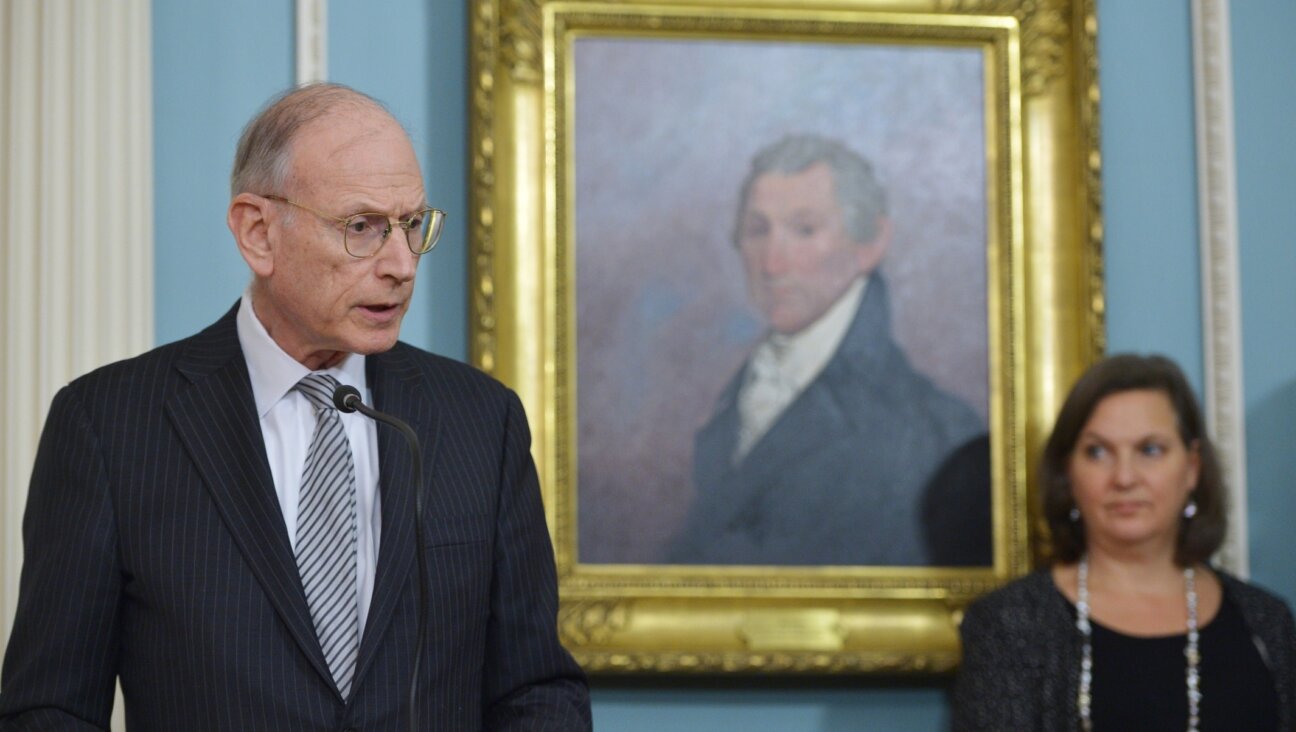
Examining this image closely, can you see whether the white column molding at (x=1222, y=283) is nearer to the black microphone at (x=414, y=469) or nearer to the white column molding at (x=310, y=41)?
the white column molding at (x=310, y=41)

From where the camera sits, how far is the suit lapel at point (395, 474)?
175cm

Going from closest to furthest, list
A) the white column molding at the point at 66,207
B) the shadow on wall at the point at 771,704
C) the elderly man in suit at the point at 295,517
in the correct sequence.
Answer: the elderly man in suit at the point at 295,517, the white column molding at the point at 66,207, the shadow on wall at the point at 771,704

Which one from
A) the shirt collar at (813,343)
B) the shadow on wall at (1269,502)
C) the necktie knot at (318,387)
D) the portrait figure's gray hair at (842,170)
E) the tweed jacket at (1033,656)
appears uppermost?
the portrait figure's gray hair at (842,170)

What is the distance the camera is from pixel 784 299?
3.10 meters

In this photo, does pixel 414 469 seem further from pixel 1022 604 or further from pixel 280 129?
pixel 1022 604

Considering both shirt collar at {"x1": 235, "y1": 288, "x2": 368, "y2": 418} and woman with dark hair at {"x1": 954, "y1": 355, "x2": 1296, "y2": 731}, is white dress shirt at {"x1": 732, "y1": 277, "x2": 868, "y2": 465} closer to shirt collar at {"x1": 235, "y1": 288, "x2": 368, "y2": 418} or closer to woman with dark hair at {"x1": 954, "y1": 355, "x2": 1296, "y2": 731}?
woman with dark hair at {"x1": 954, "y1": 355, "x2": 1296, "y2": 731}

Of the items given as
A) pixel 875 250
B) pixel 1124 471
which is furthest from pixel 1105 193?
pixel 1124 471

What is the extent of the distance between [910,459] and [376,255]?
5.27ft

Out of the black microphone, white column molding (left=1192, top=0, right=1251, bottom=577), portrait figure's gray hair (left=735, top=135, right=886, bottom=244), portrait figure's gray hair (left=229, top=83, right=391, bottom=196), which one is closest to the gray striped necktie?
the black microphone

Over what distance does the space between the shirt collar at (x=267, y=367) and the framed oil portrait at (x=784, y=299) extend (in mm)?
1055

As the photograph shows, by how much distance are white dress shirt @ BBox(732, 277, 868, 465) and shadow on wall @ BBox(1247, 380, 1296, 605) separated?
35.6 inches

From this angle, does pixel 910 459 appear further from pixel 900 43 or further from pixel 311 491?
pixel 311 491

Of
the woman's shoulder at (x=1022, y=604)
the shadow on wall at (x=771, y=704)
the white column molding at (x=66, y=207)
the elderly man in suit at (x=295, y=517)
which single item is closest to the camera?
the elderly man in suit at (x=295, y=517)

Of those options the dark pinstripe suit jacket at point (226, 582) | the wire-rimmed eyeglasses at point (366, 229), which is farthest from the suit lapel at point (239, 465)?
the wire-rimmed eyeglasses at point (366, 229)
